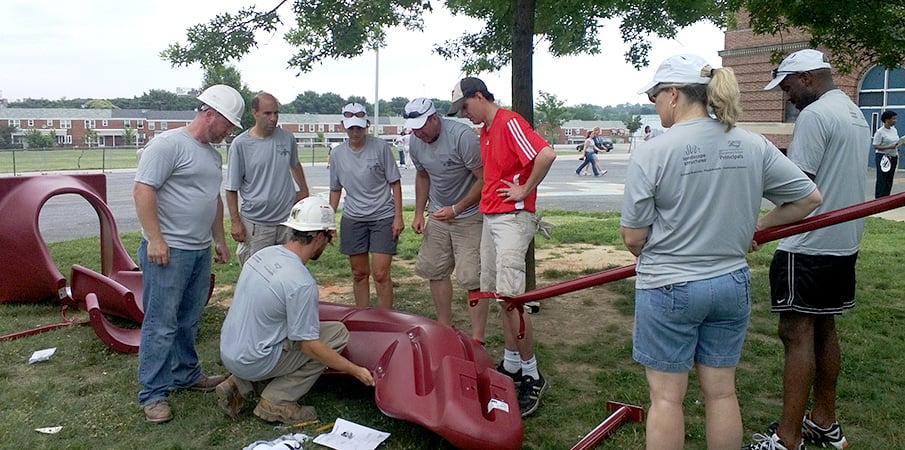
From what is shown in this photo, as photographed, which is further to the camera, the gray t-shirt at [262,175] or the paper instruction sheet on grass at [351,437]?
the gray t-shirt at [262,175]

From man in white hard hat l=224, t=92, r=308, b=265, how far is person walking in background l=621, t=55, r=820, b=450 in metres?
3.21

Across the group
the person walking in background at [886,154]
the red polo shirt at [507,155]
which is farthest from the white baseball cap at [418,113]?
the person walking in background at [886,154]

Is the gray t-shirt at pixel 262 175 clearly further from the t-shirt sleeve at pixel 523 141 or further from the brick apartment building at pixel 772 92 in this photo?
the brick apartment building at pixel 772 92

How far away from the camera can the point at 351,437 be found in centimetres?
367

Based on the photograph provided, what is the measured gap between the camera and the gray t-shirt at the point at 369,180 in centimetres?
546

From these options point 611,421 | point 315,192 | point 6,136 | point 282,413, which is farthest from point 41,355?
point 6,136

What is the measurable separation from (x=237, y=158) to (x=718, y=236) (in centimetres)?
369

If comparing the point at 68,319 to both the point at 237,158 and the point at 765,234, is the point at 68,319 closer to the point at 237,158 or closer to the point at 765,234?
the point at 237,158

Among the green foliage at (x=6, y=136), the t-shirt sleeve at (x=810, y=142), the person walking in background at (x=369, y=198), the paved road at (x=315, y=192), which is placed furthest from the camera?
the green foliage at (x=6, y=136)

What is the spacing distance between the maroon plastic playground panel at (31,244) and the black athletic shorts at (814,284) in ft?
17.7

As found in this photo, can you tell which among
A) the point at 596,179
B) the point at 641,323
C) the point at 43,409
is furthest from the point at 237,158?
the point at 596,179

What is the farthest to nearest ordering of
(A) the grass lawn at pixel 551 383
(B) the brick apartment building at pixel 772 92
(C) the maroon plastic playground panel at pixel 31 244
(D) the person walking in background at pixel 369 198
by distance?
(B) the brick apartment building at pixel 772 92 → (C) the maroon plastic playground panel at pixel 31 244 → (D) the person walking in background at pixel 369 198 → (A) the grass lawn at pixel 551 383

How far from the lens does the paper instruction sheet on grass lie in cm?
358

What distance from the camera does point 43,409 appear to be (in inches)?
165
